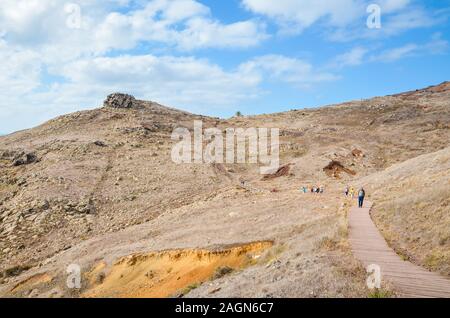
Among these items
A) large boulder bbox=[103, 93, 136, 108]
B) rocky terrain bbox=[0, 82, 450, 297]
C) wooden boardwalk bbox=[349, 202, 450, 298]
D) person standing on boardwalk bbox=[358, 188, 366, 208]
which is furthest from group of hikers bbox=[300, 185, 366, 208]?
large boulder bbox=[103, 93, 136, 108]

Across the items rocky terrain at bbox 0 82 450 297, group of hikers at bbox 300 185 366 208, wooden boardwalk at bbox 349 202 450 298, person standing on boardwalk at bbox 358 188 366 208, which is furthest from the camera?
group of hikers at bbox 300 185 366 208

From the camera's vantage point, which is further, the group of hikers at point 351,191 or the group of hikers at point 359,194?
the group of hikers at point 351,191

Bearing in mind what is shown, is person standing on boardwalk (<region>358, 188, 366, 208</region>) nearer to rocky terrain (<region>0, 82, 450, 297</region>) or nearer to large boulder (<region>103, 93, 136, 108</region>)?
rocky terrain (<region>0, 82, 450, 297</region>)

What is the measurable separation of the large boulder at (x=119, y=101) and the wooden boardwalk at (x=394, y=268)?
69.0m

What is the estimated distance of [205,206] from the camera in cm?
3497

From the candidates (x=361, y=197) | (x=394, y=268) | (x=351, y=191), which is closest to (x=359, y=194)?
(x=361, y=197)

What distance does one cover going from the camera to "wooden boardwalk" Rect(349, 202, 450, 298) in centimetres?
1175

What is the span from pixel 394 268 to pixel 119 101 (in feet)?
247

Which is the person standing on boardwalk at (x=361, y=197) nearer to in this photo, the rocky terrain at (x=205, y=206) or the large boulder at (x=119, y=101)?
the rocky terrain at (x=205, y=206)

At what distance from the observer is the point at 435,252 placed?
15391 millimetres

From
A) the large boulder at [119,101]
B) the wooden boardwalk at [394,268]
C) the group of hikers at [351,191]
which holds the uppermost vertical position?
the large boulder at [119,101]

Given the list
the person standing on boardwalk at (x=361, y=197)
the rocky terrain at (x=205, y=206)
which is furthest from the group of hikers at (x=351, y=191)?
the rocky terrain at (x=205, y=206)

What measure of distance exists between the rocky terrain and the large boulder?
2744 millimetres

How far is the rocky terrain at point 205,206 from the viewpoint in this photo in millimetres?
16328
